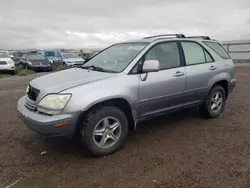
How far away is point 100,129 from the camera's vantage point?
3.29 metres

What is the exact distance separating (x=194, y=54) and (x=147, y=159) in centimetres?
228

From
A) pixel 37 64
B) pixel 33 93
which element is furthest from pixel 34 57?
pixel 33 93

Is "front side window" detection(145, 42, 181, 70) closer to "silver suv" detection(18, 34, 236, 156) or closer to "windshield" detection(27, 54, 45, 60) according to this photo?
"silver suv" detection(18, 34, 236, 156)

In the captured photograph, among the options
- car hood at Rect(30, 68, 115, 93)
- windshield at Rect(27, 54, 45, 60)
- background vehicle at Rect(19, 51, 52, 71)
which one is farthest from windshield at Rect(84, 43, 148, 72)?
windshield at Rect(27, 54, 45, 60)

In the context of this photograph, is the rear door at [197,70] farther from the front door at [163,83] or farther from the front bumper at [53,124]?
the front bumper at [53,124]

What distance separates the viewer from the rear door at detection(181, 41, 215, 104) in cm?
426

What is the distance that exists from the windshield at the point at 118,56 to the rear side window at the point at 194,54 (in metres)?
0.89

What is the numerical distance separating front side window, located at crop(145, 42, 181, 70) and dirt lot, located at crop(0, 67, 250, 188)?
1200mm

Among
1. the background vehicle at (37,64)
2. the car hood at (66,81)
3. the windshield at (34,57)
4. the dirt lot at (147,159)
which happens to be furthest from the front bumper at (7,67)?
the car hood at (66,81)

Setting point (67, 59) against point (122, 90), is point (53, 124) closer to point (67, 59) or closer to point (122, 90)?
point (122, 90)

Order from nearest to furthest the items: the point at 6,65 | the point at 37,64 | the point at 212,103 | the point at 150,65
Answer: the point at 150,65, the point at 212,103, the point at 6,65, the point at 37,64

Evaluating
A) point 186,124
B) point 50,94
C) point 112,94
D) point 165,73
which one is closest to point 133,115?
point 112,94

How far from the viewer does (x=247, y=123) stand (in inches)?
181

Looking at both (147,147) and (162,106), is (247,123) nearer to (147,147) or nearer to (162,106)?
(162,106)
